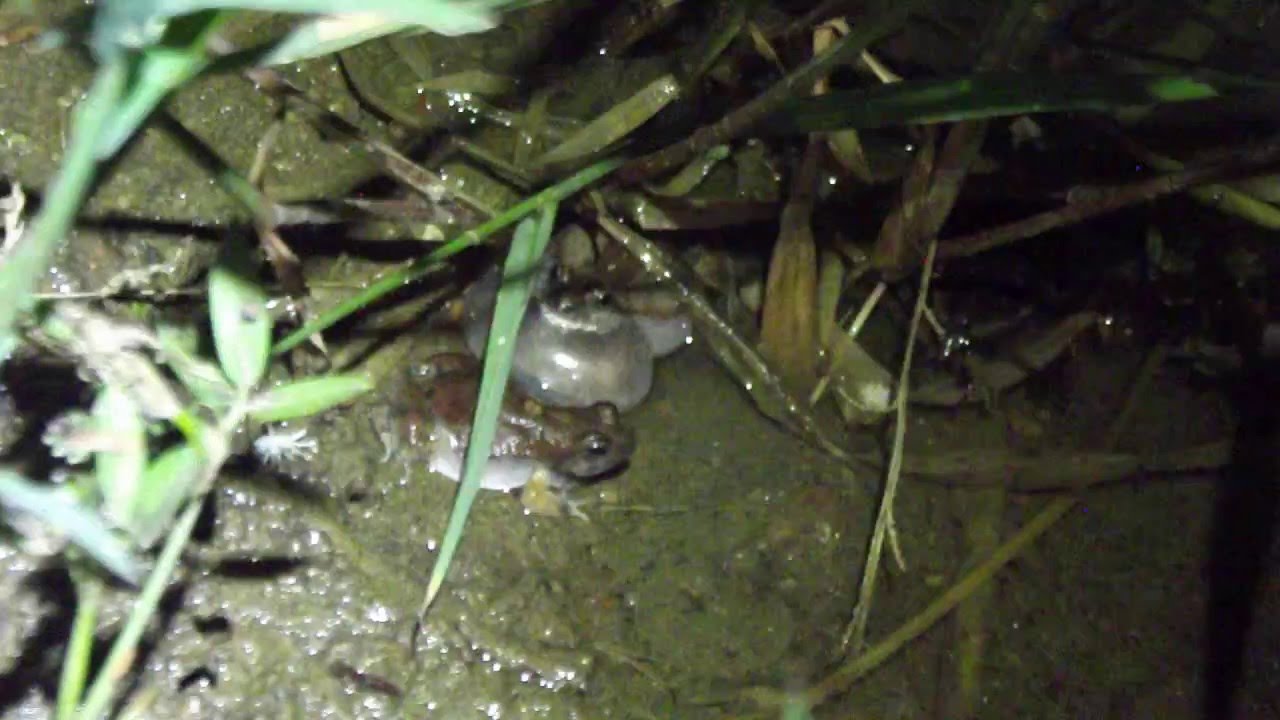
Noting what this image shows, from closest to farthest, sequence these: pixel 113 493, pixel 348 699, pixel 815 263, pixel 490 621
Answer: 1. pixel 113 493
2. pixel 348 699
3. pixel 490 621
4. pixel 815 263

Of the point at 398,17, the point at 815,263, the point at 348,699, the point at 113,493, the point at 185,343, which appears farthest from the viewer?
the point at 815,263

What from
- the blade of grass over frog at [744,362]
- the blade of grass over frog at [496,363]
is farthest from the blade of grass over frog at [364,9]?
the blade of grass over frog at [744,362]

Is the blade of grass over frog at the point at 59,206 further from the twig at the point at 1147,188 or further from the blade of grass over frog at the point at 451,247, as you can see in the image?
the twig at the point at 1147,188

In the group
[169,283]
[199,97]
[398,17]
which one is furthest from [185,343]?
[199,97]

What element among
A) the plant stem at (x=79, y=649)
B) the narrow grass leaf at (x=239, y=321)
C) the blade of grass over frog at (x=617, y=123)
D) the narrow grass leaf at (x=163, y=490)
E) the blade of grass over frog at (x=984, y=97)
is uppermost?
the blade of grass over frog at (x=617, y=123)

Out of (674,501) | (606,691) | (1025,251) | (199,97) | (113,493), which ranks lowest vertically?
(113,493)

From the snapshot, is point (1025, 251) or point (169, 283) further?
point (1025, 251)

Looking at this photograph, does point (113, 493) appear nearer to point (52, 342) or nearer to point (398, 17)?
point (52, 342)
